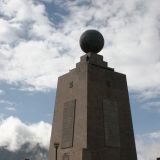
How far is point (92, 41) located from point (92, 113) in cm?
751

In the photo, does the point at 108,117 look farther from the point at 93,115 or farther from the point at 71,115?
the point at 71,115

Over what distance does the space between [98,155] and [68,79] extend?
849 centimetres

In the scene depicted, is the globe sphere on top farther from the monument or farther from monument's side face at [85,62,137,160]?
monument's side face at [85,62,137,160]

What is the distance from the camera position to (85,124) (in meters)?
29.7

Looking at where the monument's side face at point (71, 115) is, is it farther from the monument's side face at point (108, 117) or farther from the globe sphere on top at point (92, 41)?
the globe sphere on top at point (92, 41)

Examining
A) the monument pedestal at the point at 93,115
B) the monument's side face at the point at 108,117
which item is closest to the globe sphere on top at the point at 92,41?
the monument pedestal at the point at 93,115

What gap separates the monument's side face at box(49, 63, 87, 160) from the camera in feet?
97.9

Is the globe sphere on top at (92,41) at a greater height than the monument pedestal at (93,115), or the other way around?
the globe sphere on top at (92,41)

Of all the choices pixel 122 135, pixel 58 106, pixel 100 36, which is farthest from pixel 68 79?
pixel 122 135

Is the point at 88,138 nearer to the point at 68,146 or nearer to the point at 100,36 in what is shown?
the point at 68,146

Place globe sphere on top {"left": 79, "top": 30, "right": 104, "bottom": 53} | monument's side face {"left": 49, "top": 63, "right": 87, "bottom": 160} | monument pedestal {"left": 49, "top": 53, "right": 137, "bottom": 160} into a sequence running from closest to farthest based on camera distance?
monument pedestal {"left": 49, "top": 53, "right": 137, "bottom": 160}, monument's side face {"left": 49, "top": 63, "right": 87, "bottom": 160}, globe sphere on top {"left": 79, "top": 30, "right": 104, "bottom": 53}

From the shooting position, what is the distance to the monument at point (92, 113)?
29625 mm

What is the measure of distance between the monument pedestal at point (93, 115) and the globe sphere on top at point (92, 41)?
0.78 metres

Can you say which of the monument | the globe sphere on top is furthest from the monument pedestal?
the globe sphere on top
